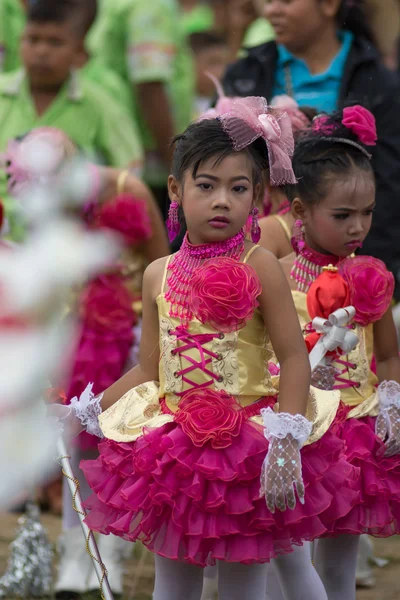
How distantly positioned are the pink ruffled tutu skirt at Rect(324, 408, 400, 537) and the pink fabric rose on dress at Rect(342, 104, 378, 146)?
0.79 meters

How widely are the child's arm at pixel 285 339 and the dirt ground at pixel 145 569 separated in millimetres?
1652

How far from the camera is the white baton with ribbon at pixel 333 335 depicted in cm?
292

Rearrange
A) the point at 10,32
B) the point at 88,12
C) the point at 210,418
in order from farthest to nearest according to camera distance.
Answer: the point at 10,32
the point at 88,12
the point at 210,418

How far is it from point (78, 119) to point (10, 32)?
49.6 inches

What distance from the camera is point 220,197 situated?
2.67m

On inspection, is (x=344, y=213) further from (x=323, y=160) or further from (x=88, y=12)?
(x=88, y=12)

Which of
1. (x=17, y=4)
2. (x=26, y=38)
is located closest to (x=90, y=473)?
(x=26, y=38)

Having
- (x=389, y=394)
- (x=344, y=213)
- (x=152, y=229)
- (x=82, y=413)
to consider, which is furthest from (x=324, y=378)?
(x=152, y=229)

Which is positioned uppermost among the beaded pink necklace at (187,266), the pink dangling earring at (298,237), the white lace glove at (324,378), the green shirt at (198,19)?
the green shirt at (198,19)

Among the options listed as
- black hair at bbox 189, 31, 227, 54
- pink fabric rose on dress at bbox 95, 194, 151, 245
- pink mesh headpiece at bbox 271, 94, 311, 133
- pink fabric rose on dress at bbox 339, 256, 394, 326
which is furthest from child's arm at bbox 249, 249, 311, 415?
A: black hair at bbox 189, 31, 227, 54

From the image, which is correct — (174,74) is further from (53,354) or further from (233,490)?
(53,354)

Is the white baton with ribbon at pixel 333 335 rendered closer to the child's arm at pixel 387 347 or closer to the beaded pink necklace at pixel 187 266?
the child's arm at pixel 387 347

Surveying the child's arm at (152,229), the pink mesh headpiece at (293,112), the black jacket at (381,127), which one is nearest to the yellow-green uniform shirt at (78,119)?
the child's arm at (152,229)

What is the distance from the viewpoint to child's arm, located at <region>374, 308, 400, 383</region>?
3145 millimetres
